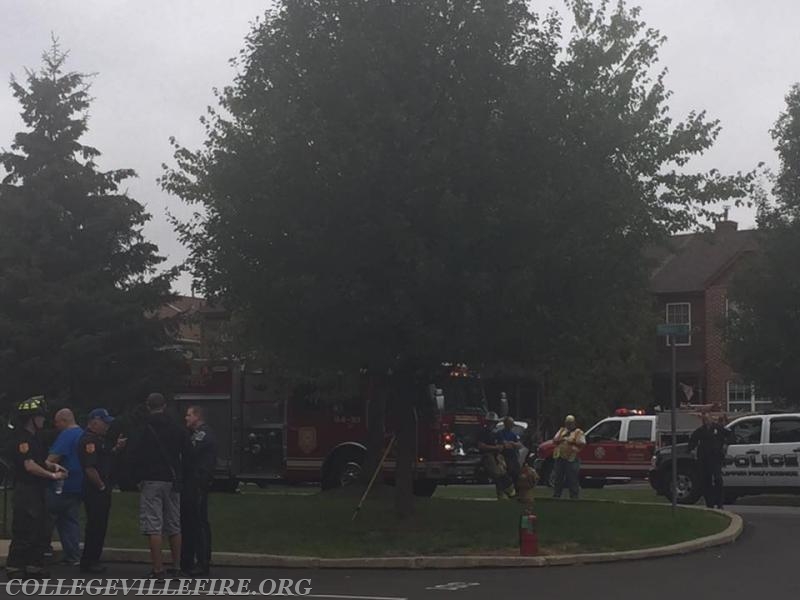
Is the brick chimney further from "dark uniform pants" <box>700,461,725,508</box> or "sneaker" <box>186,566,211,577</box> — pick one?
"sneaker" <box>186,566,211,577</box>

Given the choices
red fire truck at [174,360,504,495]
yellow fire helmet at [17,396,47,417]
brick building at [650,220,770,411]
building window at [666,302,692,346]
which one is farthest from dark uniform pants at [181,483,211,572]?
building window at [666,302,692,346]

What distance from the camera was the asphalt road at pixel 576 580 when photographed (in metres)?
11.9

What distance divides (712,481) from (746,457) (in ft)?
10.6

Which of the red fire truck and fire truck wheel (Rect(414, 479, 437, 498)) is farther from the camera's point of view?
fire truck wheel (Rect(414, 479, 437, 498))

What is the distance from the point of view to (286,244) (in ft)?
55.5

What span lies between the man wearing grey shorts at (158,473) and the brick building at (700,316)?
142 feet

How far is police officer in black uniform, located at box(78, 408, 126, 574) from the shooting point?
13633 mm

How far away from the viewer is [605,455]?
104 feet

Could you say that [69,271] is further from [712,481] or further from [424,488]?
[712,481]

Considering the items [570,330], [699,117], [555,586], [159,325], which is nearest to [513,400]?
[159,325]

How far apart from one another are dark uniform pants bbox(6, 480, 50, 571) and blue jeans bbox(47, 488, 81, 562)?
1.11 metres

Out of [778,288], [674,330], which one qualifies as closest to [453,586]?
[674,330]

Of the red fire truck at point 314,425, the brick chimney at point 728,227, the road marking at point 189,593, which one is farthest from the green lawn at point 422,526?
the brick chimney at point 728,227

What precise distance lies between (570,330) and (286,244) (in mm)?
3873
